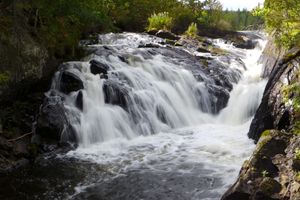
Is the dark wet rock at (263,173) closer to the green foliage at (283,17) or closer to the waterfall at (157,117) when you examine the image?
the waterfall at (157,117)

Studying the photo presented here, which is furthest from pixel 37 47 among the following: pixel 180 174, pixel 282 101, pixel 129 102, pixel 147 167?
pixel 282 101

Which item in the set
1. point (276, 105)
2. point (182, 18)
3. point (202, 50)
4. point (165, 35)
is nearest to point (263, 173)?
point (276, 105)

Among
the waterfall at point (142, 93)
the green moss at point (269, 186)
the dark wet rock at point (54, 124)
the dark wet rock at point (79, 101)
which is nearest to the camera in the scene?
the green moss at point (269, 186)

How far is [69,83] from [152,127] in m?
2.77

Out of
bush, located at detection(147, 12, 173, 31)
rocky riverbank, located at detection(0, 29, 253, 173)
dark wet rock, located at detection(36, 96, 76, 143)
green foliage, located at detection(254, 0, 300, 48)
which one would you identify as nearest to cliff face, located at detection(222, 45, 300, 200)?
green foliage, located at detection(254, 0, 300, 48)

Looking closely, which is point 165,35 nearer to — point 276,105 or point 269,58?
point 269,58

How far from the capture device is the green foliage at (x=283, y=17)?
7770mm

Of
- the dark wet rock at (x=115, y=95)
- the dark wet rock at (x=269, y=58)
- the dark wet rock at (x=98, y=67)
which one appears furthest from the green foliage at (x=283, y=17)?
the dark wet rock at (x=98, y=67)

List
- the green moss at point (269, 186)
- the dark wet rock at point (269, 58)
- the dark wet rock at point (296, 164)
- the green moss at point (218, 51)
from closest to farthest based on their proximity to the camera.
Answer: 1. the green moss at point (269, 186)
2. the dark wet rock at point (296, 164)
3. the dark wet rock at point (269, 58)
4. the green moss at point (218, 51)

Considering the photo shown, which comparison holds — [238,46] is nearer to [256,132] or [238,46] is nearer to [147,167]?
[256,132]

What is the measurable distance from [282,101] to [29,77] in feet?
21.3

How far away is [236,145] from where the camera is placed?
10922mm

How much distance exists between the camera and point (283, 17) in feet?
27.1

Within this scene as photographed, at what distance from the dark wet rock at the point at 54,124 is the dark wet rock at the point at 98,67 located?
7.57 feet
